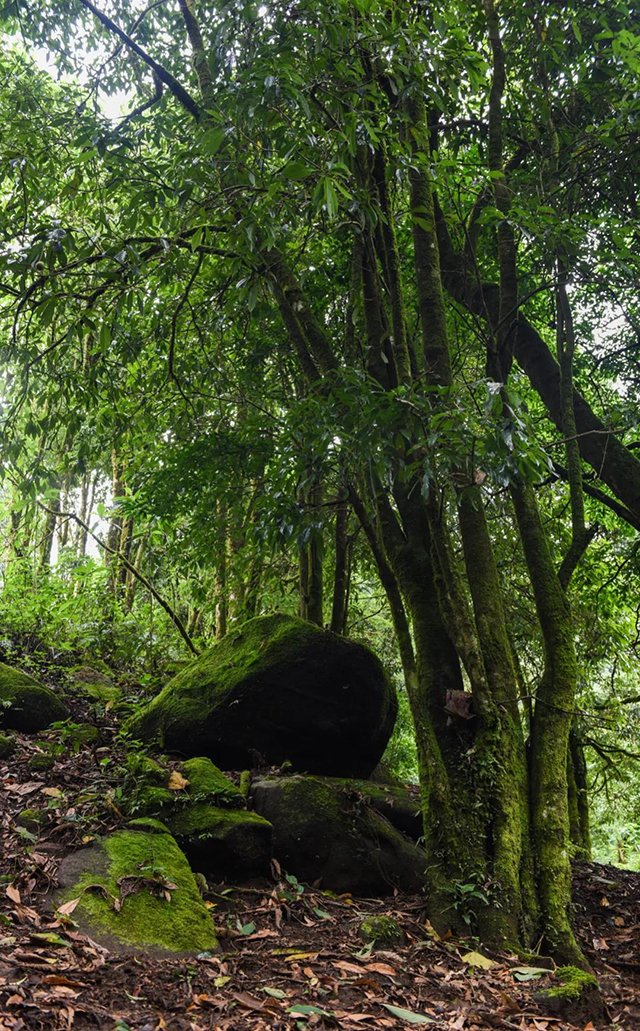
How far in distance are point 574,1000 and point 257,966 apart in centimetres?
136

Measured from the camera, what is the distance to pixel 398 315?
5.00m

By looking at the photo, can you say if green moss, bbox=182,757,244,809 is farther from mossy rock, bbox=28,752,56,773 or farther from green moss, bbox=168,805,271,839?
mossy rock, bbox=28,752,56,773

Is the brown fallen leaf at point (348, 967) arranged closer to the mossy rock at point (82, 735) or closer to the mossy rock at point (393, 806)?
the mossy rock at point (393, 806)

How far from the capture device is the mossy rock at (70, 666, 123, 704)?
674 centimetres

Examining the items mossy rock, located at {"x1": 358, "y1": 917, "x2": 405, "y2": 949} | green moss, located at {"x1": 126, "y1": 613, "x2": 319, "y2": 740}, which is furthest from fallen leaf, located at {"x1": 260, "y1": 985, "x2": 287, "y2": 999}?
green moss, located at {"x1": 126, "y1": 613, "x2": 319, "y2": 740}

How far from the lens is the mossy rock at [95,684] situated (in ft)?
22.1

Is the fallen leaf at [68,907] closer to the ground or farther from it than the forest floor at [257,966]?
farther from it

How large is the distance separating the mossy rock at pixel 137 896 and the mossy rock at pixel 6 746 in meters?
1.56

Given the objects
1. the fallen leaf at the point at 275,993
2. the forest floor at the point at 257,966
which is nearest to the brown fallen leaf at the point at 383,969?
the forest floor at the point at 257,966

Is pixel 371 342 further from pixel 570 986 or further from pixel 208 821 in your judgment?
pixel 570 986

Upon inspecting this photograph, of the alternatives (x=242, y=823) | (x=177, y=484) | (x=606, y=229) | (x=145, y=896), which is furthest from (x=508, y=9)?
(x=145, y=896)

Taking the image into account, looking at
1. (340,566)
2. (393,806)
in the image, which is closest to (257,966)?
A: (393,806)

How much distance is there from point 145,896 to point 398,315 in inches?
152

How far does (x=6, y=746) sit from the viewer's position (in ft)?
16.5
